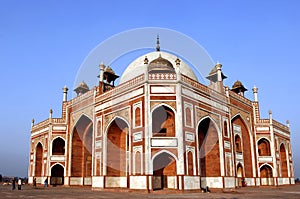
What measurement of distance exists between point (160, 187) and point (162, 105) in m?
6.41

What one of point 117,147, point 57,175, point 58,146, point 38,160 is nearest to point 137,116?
point 117,147

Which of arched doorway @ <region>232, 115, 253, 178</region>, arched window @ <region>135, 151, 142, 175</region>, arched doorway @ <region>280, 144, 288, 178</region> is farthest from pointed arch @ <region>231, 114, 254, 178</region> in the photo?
arched window @ <region>135, 151, 142, 175</region>

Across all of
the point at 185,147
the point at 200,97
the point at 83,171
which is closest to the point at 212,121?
the point at 200,97

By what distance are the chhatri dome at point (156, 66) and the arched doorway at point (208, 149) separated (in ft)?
20.1

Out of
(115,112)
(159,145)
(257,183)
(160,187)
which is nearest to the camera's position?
(159,145)

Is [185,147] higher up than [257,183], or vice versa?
[185,147]

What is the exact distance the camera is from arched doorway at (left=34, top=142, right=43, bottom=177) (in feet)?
114

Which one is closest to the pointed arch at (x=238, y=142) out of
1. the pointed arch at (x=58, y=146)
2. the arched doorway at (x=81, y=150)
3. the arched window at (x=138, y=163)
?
the arched window at (x=138, y=163)

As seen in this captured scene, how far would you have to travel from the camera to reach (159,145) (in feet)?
65.1

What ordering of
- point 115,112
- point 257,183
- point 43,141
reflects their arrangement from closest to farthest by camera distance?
1. point 115,112
2. point 257,183
3. point 43,141

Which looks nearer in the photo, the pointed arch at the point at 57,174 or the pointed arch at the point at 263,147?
the pointed arch at the point at 57,174

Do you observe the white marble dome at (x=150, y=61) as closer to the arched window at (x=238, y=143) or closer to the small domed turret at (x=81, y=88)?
the small domed turret at (x=81, y=88)

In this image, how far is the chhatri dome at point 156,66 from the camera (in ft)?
88.8

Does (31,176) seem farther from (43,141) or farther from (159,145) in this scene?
(159,145)
